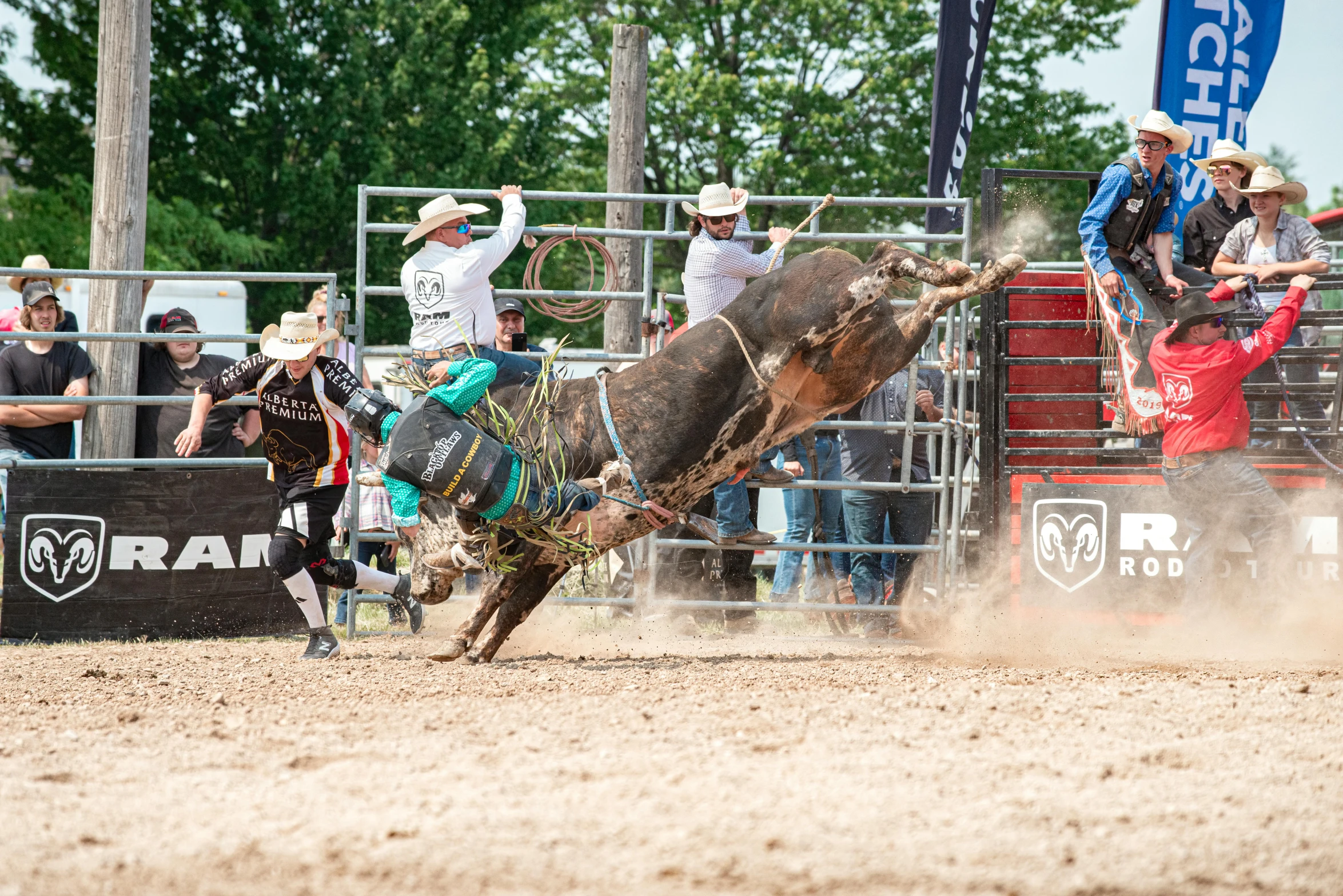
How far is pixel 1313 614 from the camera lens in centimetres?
692

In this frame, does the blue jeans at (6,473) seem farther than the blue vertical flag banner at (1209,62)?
No

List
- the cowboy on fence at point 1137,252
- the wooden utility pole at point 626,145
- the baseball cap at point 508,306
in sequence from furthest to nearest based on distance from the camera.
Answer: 1. the wooden utility pole at point 626,145
2. the baseball cap at point 508,306
3. the cowboy on fence at point 1137,252

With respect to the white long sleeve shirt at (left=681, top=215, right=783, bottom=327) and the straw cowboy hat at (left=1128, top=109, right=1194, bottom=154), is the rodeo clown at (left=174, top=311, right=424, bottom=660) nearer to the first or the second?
the white long sleeve shirt at (left=681, top=215, right=783, bottom=327)

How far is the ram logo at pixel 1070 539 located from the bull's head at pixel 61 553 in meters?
5.66

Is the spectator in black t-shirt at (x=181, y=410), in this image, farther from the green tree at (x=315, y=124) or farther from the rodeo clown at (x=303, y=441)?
the green tree at (x=315, y=124)

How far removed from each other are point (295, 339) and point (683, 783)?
395 centimetres

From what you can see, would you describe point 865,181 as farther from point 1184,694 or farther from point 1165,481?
point 1184,694

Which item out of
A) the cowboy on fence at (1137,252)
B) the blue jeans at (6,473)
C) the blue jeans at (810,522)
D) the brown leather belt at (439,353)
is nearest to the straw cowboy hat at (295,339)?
the brown leather belt at (439,353)

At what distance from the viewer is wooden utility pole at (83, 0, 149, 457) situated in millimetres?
8672

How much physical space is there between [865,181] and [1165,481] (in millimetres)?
17353

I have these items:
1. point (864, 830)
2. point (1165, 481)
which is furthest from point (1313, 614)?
point (864, 830)

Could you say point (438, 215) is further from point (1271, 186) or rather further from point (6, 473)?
point (1271, 186)

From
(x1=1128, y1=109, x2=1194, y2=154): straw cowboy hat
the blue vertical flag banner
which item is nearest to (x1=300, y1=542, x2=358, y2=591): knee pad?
(x1=1128, y1=109, x2=1194, y2=154): straw cowboy hat

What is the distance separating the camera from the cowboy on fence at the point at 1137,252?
7.39 m
